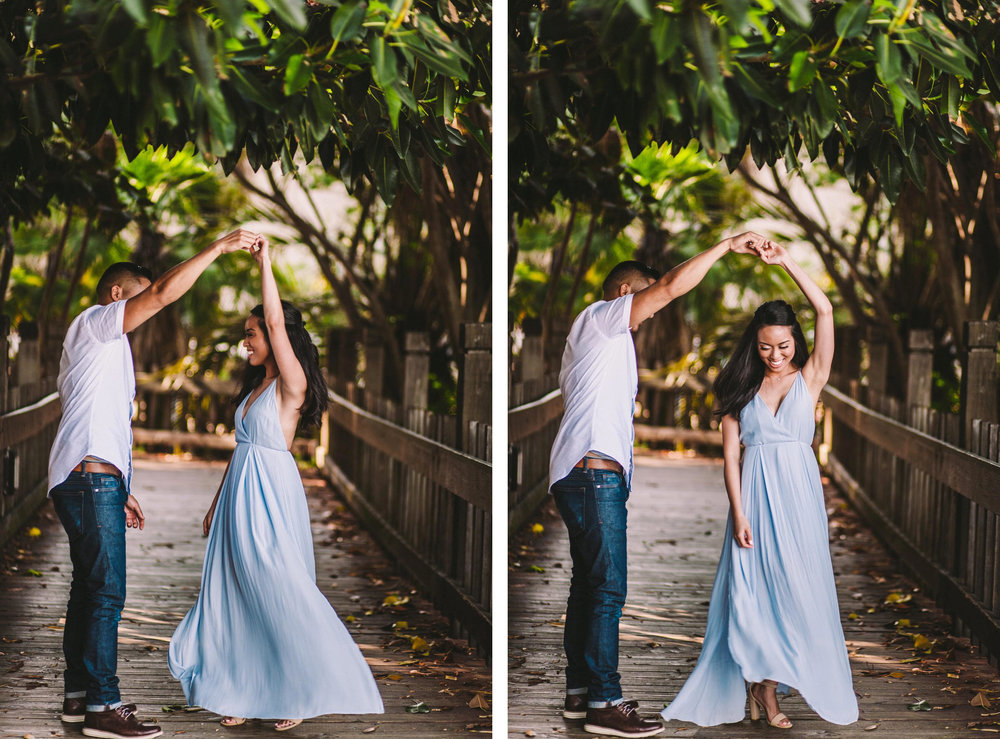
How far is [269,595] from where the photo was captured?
380 centimetres

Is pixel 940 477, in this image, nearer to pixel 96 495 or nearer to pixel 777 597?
pixel 777 597

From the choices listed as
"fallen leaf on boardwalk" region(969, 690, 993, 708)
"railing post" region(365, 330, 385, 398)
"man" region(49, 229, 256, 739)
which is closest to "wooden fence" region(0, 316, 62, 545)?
"man" region(49, 229, 256, 739)

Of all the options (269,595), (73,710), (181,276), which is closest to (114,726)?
(73,710)

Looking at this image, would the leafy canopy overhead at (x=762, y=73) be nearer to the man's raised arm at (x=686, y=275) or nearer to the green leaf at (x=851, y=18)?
the green leaf at (x=851, y=18)

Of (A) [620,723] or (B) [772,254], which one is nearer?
(B) [772,254]

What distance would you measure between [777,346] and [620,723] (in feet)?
4.71

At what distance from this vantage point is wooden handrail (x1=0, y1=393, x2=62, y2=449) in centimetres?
557

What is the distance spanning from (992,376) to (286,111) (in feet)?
12.2

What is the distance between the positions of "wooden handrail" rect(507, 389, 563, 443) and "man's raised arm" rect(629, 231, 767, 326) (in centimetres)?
209

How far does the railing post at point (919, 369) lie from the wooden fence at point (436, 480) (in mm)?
2980

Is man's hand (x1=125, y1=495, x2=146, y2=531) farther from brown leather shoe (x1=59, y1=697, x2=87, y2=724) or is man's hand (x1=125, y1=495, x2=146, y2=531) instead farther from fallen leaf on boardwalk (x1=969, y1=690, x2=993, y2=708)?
fallen leaf on boardwalk (x1=969, y1=690, x2=993, y2=708)

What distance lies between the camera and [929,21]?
3.01 m

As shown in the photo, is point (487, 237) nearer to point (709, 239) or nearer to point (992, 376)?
point (992, 376)

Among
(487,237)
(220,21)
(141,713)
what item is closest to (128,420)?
(141,713)
